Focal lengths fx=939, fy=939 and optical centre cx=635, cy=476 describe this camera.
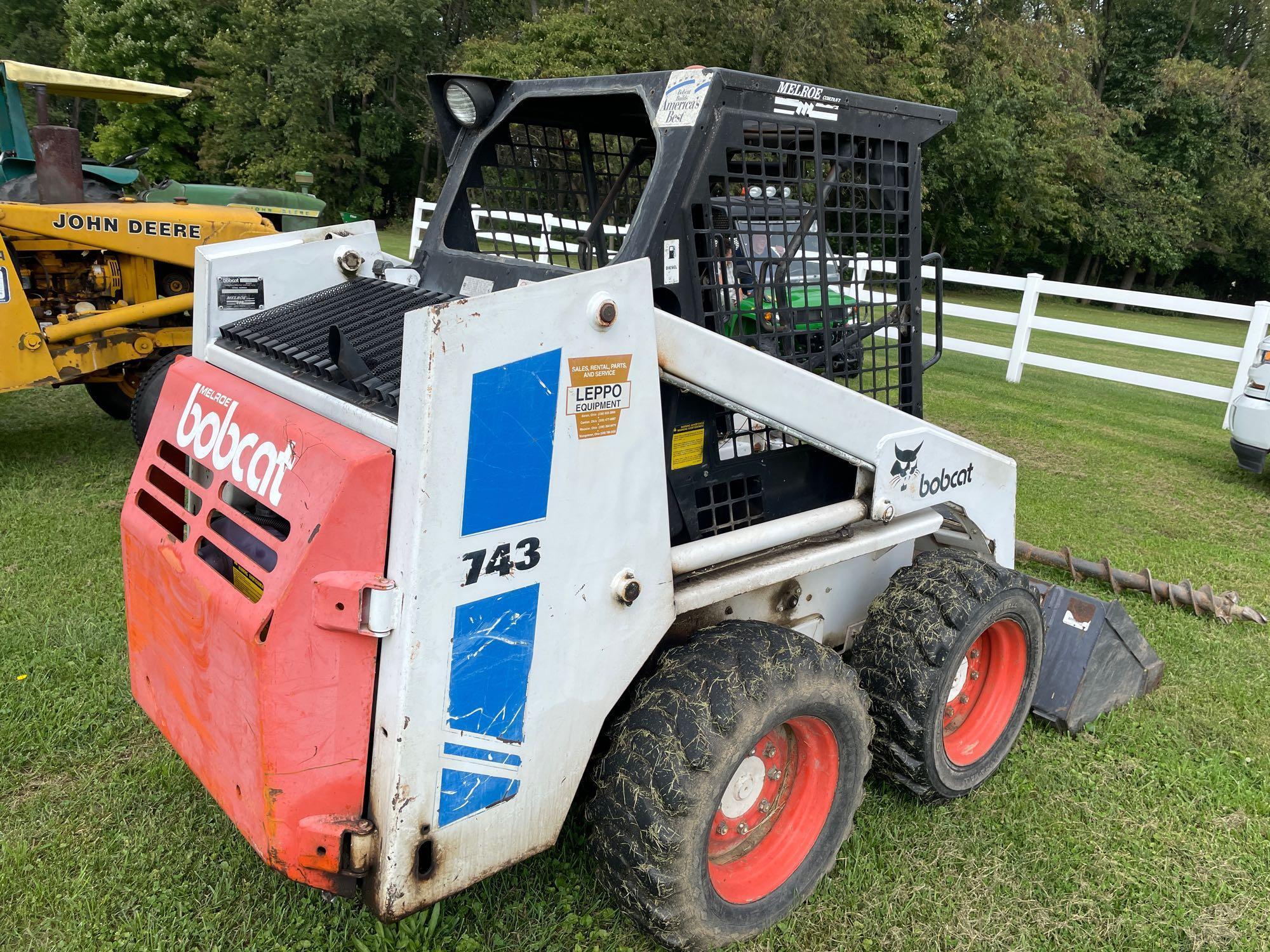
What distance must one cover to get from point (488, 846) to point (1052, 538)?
4887 millimetres

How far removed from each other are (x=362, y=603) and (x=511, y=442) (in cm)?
45

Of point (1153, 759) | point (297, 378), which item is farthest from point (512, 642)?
point (1153, 759)

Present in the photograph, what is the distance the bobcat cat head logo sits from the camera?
2846 mm

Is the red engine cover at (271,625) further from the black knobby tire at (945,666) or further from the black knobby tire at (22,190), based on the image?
the black knobby tire at (22,190)

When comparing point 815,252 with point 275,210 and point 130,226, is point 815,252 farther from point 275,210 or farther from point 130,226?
point 275,210

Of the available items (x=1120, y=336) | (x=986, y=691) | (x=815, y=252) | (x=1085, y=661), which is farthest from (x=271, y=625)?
(x=1120, y=336)

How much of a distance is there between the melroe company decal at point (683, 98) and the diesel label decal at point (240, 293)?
1.54 m

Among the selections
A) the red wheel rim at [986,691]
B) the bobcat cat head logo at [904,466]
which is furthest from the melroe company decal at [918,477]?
the red wheel rim at [986,691]

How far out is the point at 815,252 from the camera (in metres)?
2.79

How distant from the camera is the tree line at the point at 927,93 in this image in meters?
26.0

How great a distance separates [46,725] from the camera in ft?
10.9

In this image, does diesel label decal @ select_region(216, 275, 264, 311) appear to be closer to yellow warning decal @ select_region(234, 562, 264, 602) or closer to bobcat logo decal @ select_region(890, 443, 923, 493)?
yellow warning decal @ select_region(234, 562, 264, 602)

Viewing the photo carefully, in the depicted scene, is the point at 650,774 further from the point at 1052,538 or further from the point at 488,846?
the point at 1052,538

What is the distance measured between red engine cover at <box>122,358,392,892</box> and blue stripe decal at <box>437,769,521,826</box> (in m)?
0.18
